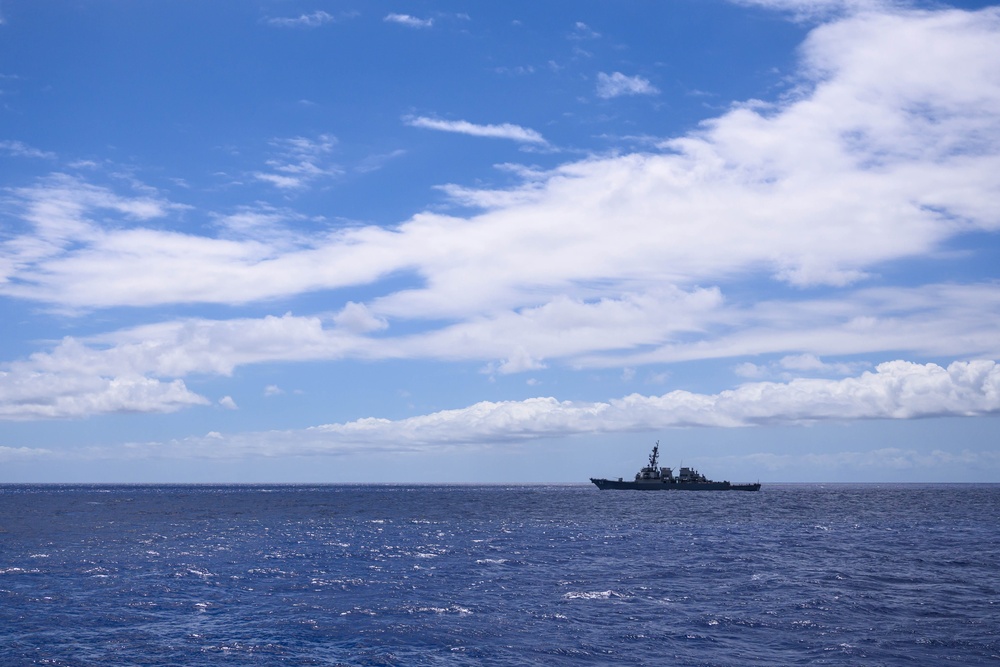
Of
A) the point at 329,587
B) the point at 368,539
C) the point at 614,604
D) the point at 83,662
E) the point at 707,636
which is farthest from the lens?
the point at 368,539

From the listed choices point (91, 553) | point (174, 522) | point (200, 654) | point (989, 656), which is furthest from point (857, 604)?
point (174, 522)

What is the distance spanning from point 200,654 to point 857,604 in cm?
3441

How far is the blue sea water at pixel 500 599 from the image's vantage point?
111 ft

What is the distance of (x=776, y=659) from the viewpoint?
32562 mm

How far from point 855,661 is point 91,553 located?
199 ft

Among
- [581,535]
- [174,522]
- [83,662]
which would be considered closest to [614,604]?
[83,662]

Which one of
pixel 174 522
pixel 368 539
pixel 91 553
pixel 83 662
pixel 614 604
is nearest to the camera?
pixel 83 662

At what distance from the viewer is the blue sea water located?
3381cm

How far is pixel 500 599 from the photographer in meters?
45.2

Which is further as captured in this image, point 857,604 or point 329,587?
point 329,587

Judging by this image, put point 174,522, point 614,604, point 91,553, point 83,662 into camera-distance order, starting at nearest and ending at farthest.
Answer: point 83,662 < point 614,604 < point 91,553 < point 174,522

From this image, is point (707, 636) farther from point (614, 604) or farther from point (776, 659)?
point (614, 604)

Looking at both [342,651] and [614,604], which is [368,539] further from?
[342,651]

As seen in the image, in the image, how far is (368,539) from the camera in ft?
269
